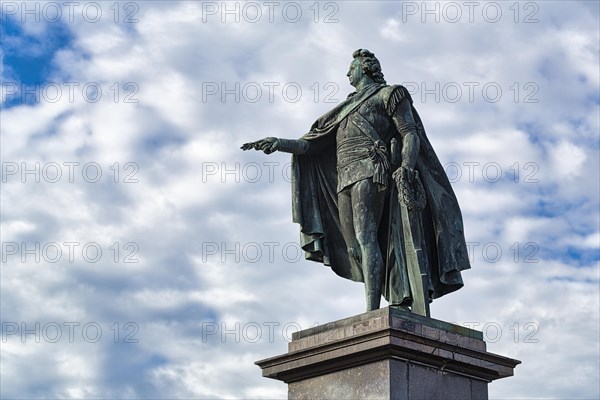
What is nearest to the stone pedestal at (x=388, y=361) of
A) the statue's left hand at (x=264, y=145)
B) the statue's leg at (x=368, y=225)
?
the statue's leg at (x=368, y=225)

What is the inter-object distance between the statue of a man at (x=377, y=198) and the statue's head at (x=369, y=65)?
0.05ft

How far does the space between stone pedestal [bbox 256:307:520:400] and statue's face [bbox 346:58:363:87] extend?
145 inches

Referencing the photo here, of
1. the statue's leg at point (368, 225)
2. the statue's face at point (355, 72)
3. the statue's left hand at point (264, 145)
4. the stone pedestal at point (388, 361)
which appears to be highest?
the statue's face at point (355, 72)

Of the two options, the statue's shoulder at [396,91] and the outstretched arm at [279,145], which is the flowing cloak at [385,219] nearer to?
the statue's shoulder at [396,91]

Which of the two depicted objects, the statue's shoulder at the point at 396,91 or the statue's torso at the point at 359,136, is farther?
the statue's shoulder at the point at 396,91

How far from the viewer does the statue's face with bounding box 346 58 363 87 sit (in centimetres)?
1509

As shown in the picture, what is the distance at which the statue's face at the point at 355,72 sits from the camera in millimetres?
15086

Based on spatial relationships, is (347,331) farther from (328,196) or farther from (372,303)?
(328,196)

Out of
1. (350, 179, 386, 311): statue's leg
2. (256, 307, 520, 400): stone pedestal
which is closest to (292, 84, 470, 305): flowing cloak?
(350, 179, 386, 311): statue's leg

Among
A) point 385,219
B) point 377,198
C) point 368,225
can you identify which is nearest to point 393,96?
point 377,198

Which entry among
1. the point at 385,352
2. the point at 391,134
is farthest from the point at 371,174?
the point at 385,352

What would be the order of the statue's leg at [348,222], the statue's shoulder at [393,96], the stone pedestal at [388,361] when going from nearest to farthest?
the stone pedestal at [388,361]
the statue's leg at [348,222]
the statue's shoulder at [393,96]

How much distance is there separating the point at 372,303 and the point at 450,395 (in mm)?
1563

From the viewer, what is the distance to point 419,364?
505 inches
